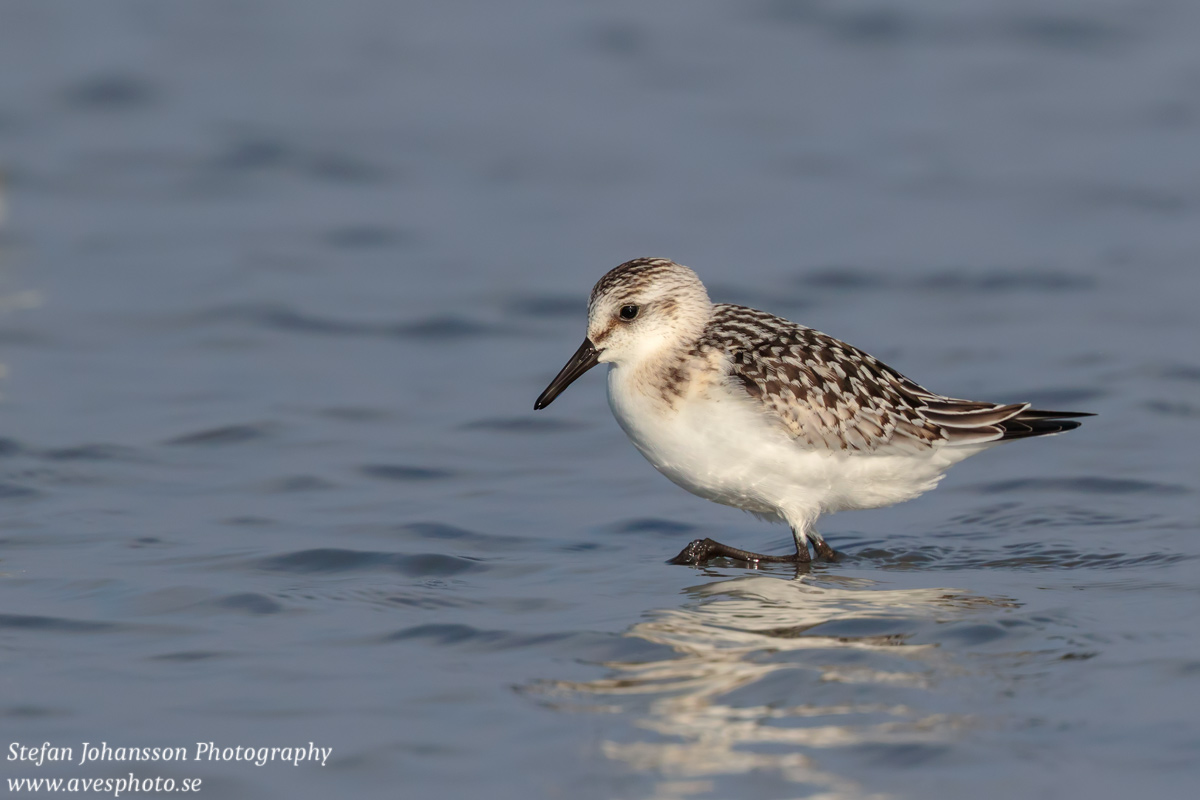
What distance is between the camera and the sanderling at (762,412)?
8.48 m

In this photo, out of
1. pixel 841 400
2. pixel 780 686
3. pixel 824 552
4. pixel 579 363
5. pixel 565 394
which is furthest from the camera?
pixel 565 394

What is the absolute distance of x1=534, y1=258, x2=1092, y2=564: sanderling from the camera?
27.8ft

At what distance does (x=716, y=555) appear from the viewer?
Result: 29.0 ft

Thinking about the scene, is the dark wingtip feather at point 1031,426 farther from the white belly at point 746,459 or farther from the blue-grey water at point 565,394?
the blue-grey water at point 565,394

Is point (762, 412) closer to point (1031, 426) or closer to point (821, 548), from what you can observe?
point (821, 548)

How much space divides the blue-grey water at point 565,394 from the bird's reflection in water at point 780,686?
0.02 m

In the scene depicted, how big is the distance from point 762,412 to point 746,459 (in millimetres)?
255

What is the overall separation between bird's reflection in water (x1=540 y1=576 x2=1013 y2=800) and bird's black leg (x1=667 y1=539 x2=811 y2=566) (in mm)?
494

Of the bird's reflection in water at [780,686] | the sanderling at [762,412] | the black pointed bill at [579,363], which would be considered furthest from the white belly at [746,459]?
the bird's reflection in water at [780,686]

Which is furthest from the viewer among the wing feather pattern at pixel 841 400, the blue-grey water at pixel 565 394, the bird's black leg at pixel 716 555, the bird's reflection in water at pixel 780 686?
the bird's black leg at pixel 716 555

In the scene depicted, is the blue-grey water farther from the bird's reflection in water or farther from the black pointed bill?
the black pointed bill

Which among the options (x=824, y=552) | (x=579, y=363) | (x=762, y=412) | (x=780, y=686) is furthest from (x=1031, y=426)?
(x=780, y=686)

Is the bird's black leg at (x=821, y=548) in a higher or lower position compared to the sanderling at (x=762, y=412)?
lower

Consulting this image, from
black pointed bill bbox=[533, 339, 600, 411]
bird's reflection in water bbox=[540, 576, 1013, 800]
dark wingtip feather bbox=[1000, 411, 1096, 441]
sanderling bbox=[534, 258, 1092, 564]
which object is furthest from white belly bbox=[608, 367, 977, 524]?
bird's reflection in water bbox=[540, 576, 1013, 800]
